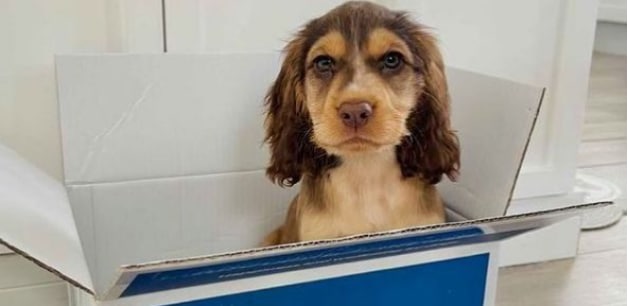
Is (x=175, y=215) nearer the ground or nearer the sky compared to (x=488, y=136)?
nearer the ground

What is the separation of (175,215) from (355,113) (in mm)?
434

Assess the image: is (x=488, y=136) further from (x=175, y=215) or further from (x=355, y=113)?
(x=175, y=215)

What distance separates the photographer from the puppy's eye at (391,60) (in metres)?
0.84

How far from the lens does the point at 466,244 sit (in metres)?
0.68

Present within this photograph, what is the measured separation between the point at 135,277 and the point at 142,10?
774mm

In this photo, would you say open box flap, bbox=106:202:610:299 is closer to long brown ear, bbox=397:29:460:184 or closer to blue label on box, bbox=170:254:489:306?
blue label on box, bbox=170:254:489:306

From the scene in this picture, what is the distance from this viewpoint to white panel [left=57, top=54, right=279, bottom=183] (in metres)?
1.01

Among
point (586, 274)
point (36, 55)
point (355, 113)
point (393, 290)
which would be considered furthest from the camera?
point (586, 274)

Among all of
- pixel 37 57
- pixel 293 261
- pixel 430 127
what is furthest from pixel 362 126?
pixel 37 57

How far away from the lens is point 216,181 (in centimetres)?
110

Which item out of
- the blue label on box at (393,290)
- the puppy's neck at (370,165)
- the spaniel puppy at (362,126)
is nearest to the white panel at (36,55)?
the spaniel puppy at (362,126)

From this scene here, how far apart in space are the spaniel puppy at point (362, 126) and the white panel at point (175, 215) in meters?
0.18

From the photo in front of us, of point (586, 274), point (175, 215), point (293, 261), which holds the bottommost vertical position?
point (586, 274)

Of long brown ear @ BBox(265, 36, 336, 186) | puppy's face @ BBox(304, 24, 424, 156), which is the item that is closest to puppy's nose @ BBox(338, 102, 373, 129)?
puppy's face @ BBox(304, 24, 424, 156)
